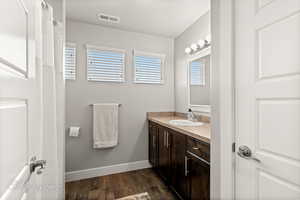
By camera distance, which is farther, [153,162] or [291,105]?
[153,162]

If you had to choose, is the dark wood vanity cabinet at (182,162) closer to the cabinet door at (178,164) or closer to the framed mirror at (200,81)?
the cabinet door at (178,164)

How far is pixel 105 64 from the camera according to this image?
246cm

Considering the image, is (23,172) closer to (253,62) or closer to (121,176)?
(253,62)

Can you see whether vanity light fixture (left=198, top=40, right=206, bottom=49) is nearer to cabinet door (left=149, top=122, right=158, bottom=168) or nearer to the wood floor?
cabinet door (left=149, top=122, right=158, bottom=168)

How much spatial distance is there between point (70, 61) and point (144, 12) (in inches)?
53.0

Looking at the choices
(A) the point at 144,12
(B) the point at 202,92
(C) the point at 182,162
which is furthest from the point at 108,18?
(C) the point at 182,162

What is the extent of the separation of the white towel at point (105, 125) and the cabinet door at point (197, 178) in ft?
4.47

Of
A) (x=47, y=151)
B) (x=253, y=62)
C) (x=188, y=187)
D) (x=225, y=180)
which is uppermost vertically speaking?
(x=253, y=62)

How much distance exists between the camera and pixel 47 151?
1.20 metres

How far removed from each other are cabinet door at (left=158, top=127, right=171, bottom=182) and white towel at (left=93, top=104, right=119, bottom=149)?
766 mm

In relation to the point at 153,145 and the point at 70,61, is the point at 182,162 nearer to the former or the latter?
the point at 153,145

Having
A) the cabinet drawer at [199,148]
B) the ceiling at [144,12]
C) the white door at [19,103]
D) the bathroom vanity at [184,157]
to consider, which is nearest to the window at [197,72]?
the ceiling at [144,12]

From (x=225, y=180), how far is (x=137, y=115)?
183cm

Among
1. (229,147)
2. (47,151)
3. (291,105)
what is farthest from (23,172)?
(291,105)
